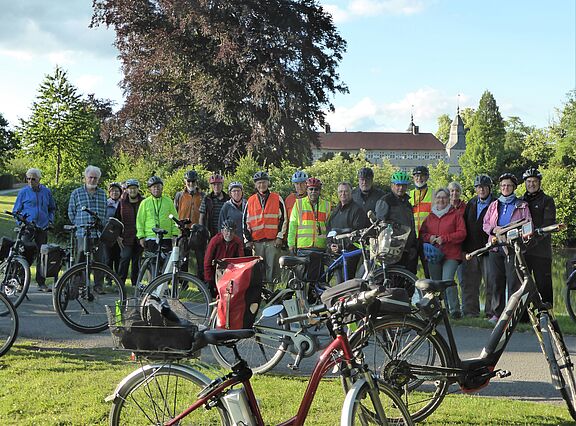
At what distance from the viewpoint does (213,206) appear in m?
→ 11.7

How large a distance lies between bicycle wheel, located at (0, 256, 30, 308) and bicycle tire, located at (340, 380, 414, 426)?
263 inches

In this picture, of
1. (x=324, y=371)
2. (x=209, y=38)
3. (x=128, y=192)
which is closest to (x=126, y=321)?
(x=324, y=371)

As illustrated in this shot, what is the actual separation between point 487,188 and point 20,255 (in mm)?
6516

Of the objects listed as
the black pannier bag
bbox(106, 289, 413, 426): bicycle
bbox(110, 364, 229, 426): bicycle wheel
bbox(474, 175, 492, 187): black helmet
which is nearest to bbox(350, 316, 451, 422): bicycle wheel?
bbox(106, 289, 413, 426): bicycle

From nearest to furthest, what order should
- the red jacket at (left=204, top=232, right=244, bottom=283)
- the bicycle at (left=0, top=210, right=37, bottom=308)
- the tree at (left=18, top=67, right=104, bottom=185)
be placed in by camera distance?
1. the red jacket at (left=204, top=232, right=244, bottom=283)
2. the bicycle at (left=0, top=210, right=37, bottom=308)
3. the tree at (left=18, top=67, right=104, bottom=185)

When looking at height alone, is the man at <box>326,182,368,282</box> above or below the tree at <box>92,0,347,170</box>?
below

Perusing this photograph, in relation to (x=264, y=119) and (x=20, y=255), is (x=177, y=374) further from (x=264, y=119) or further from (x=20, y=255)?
(x=264, y=119)

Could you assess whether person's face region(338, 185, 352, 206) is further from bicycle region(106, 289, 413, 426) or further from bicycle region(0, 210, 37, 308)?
bicycle region(106, 289, 413, 426)

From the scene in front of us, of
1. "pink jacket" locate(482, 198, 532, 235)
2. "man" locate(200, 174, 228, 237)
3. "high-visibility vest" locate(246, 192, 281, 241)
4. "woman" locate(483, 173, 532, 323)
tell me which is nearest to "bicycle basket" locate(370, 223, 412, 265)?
"woman" locate(483, 173, 532, 323)

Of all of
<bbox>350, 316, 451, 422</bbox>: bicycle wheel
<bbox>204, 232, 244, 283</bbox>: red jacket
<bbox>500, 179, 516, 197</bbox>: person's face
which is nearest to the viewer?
<bbox>350, 316, 451, 422</bbox>: bicycle wheel

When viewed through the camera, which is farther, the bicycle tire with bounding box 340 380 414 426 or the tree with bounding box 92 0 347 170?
the tree with bounding box 92 0 347 170

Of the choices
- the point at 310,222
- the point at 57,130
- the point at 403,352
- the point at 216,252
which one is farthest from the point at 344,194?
the point at 57,130

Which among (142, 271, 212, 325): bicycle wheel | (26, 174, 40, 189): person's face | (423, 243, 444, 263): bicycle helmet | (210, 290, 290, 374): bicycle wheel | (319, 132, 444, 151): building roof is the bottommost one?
(210, 290, 290, 374): bicycle wheel

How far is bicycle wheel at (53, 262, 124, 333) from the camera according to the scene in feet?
27.5
